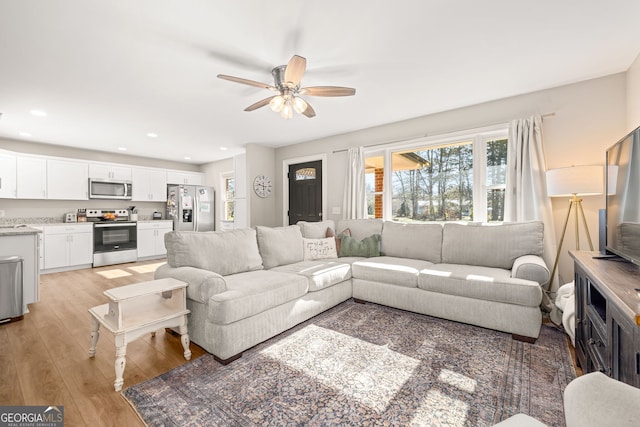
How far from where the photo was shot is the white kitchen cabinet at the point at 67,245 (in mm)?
4832

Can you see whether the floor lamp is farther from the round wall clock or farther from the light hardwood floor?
the round wall clock

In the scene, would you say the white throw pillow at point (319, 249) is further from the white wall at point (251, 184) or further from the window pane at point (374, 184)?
the white wall at point (251, 184)

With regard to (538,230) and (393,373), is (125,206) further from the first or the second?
(538,230)

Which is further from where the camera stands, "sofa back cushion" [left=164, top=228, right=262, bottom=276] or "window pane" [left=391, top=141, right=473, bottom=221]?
"window pane" [left=391, top=141, right=473, bottom=221]

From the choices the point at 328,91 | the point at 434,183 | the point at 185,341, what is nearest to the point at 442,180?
the point at 434,183

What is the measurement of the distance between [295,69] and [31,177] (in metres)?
5.69

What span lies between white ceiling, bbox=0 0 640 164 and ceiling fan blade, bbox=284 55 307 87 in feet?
0.80

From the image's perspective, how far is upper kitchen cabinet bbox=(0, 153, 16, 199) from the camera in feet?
15.0

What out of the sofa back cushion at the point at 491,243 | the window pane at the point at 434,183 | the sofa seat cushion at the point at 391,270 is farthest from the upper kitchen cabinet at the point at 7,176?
the sofa back cushion at the point at 491,243

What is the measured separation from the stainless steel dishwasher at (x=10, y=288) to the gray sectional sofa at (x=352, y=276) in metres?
1.67

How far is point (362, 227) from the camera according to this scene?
395 centimetres

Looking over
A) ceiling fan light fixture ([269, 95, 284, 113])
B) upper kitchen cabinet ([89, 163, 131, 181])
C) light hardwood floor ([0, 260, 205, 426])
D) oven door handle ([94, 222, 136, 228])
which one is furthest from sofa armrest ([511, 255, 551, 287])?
upper kitchen cabinet ([89, 163, 131, 181])

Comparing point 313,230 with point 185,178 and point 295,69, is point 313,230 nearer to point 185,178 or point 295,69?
point 295,69

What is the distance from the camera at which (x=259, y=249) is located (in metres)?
3.01
